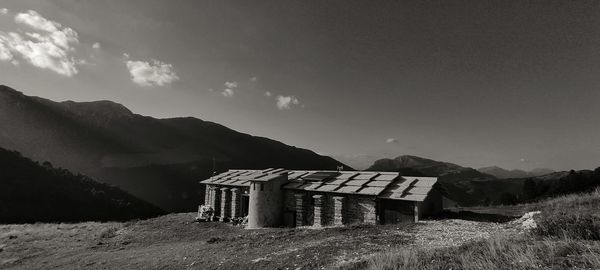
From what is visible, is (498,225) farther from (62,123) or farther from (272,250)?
(62,123)

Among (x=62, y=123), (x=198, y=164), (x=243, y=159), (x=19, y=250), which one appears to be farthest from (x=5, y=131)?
(x=19, y=250)

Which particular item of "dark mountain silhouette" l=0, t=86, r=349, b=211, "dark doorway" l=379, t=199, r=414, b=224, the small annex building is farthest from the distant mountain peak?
"dark doorway" l=379, t=199, r=414, b=224

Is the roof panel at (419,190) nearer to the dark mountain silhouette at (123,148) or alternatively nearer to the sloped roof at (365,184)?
the sloped roof at (365,184)

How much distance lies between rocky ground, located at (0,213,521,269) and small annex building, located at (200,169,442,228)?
303cm

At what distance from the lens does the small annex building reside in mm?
23453

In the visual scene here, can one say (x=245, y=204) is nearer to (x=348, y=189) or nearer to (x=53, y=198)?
(x=348, y=189)

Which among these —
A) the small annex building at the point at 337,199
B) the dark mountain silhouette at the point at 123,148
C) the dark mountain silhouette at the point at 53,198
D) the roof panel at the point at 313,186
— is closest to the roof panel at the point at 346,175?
the small annex building at the point at 337,199

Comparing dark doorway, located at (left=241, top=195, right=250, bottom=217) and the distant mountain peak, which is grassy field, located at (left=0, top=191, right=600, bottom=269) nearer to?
dark doorway, located at (left=241, top=195, right=250, bottom=217)

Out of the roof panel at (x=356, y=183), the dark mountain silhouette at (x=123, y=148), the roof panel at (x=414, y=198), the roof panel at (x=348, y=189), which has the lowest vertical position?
the roof panel at (x=414, y=198)

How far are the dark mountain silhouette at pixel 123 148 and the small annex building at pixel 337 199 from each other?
99.3 meters

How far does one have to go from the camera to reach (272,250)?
16.0 meters

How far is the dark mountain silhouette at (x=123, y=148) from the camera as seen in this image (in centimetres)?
12156

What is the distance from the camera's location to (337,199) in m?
25.5

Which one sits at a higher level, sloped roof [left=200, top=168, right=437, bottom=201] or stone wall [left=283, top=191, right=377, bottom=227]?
sloped roof [left=200, top=168, right=437, bottom=201]
